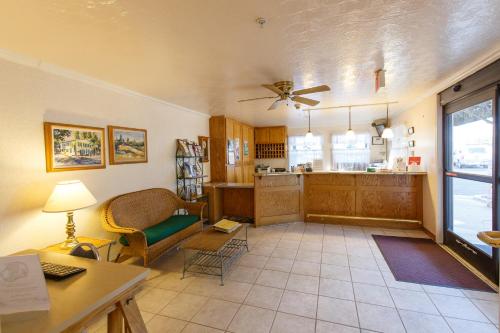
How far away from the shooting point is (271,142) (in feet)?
25.4

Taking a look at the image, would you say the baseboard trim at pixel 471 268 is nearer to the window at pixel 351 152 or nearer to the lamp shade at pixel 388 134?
the lamp shade at pixel 388 134

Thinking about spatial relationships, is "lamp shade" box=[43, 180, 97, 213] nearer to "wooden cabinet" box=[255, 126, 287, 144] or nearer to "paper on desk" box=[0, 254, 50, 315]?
"paper on desk" box=[0, 254, 50, 315]

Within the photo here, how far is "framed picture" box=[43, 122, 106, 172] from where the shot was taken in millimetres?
2463

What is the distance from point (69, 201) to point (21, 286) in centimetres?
164

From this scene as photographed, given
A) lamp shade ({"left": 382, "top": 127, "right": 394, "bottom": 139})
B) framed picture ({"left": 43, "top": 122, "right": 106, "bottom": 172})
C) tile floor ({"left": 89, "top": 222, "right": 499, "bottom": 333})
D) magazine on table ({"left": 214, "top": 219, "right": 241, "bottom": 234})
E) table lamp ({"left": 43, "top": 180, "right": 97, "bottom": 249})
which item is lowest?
tile floor ({"left": 89, "top": 222, "right": 499, "bottom": 333})

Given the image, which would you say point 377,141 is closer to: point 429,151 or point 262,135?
point 429,151

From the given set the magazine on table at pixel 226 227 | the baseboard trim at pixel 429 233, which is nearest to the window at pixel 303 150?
the baseboard trim at pixel 429 233

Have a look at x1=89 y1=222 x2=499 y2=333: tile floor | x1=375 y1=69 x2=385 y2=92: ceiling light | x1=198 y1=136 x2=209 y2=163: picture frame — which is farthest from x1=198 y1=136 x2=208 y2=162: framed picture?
x1=375 y1=69 x2=385 y2=92: ceiling light

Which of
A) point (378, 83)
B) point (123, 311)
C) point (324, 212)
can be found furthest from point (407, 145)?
point (123, 311)

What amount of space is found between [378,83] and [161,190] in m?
3.62

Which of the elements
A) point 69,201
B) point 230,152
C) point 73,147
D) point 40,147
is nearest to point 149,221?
point 69,201

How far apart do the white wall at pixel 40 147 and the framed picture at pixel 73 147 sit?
6 centimetres

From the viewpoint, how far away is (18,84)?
2.22 m

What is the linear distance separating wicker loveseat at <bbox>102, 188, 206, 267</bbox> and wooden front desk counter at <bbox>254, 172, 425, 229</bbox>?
154 cm
